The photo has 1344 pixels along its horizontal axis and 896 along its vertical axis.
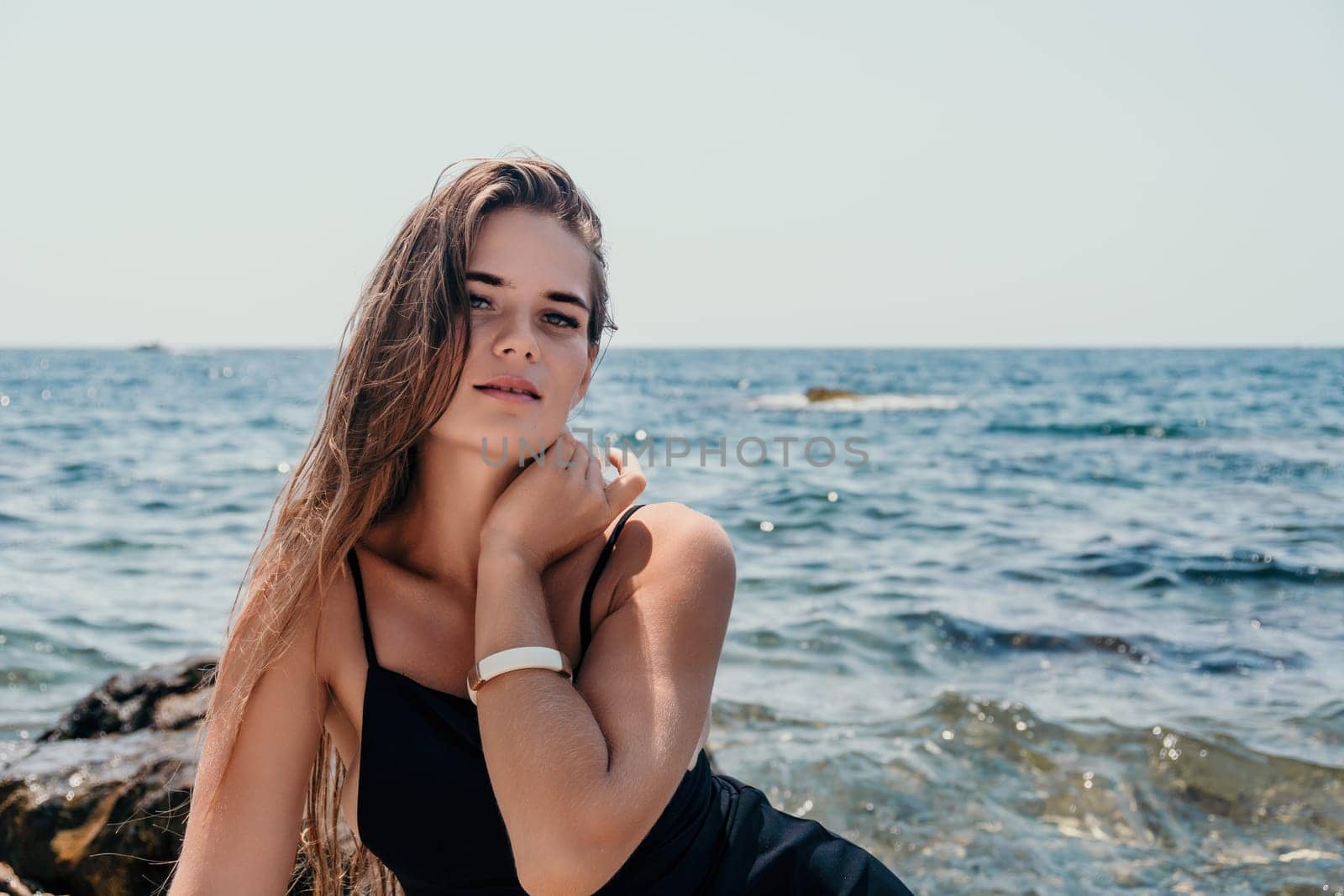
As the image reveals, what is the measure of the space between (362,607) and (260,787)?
0.45 metres

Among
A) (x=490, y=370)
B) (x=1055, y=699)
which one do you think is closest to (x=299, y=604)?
(x=490, y=370)

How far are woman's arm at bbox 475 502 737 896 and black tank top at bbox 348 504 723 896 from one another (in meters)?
0.18

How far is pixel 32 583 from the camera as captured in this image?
984 centimetres

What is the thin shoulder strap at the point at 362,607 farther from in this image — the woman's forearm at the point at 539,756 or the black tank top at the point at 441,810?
the woman's forearm at the point at 539,756

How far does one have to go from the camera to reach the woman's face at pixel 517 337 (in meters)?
2.43

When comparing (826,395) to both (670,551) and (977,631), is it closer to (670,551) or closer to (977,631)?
(977,631)

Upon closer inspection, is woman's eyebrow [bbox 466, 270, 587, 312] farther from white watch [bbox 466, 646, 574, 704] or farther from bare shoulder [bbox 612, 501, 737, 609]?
white watch [bbox 466, 646, 574, 704]

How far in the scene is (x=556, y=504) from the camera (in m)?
2.44

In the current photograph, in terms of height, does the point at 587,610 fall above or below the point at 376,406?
below

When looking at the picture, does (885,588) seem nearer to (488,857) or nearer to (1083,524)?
(1083,524)

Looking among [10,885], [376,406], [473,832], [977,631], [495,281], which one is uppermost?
[495,281]

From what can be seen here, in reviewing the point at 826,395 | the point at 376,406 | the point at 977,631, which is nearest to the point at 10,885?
the point at 376,406

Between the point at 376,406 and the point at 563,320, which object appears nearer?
the point at 376,406

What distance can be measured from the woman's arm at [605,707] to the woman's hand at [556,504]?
77mm
